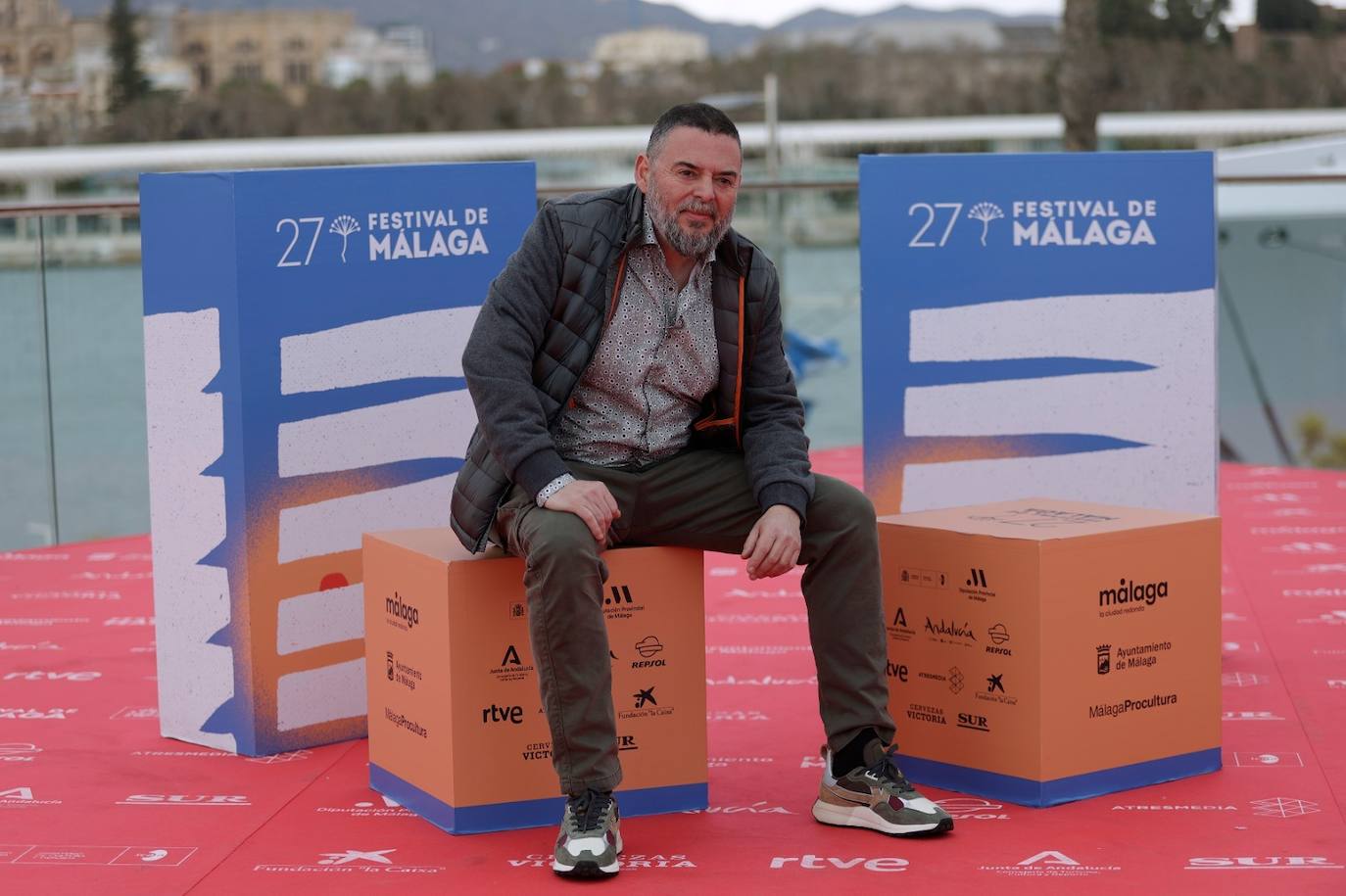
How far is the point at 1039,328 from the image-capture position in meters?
4.15

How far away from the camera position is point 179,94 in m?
58.3

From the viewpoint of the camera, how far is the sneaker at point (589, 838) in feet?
9.38

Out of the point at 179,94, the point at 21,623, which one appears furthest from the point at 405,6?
the point at 21,623

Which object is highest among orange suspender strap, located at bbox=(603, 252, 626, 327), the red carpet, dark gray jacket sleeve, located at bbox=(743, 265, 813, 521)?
orange suspender strap, located at bbox=(603, 252, 626, 327)

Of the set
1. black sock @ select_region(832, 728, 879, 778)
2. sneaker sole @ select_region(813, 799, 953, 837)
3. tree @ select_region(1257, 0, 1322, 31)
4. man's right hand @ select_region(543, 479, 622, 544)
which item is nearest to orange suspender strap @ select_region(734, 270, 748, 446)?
man's right hand @ select_region(543, 479, 622, 544)

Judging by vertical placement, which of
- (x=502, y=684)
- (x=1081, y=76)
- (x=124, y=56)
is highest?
(x=124, y=56)

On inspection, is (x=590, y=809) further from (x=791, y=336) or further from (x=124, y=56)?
(x=124, y=56)

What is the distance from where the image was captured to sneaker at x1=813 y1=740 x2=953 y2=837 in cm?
305

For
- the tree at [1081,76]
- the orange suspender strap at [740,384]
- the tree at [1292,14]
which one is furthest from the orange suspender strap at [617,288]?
the tree at [1292,14]

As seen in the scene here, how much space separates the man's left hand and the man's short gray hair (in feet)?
2.06

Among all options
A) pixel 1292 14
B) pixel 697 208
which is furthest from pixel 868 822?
pixel 1292 14

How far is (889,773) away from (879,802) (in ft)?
0.20

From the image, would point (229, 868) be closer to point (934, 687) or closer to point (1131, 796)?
point (934, 687)

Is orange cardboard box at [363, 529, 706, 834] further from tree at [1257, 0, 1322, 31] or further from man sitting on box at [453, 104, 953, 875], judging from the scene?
tree at [1257, 0, 1322, 31]
